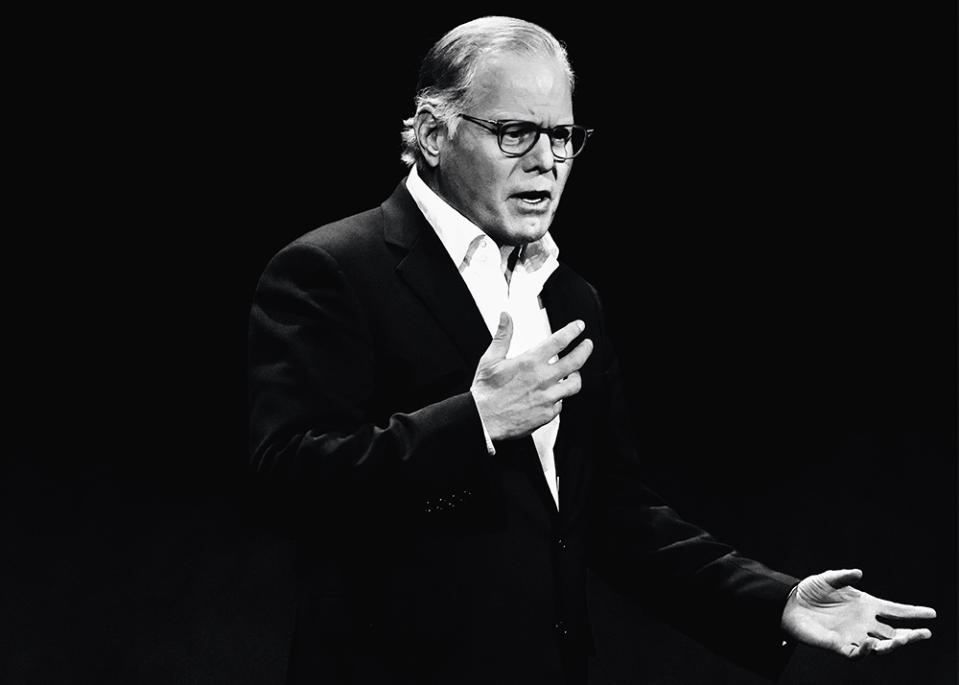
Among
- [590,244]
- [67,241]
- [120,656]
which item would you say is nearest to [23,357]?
[67,241]

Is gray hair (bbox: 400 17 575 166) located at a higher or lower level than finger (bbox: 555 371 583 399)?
higher

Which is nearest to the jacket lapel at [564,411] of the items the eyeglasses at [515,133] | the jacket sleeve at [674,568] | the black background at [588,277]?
the jacket sleeve at [674,568]

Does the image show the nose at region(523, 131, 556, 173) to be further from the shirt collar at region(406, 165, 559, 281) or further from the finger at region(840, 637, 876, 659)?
the finger at region(840, 637, 876, 659)

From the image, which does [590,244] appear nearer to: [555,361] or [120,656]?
[120,656]

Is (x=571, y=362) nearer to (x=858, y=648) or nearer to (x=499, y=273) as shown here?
(x=499, y=273)

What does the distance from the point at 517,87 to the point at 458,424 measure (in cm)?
47

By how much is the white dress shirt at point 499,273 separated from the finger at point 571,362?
0.18 metres

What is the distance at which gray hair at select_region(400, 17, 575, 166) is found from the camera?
5.53 feet

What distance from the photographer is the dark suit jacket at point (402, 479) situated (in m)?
1.49

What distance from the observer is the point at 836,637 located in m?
1.73

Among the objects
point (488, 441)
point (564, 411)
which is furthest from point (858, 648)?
point (488, 441)

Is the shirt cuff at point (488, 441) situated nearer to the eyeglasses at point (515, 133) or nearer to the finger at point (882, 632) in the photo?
the eyeglasses at point (515, 133)

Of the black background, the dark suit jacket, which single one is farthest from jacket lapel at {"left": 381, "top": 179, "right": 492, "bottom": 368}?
the black background

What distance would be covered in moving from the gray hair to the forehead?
1 centimetres
